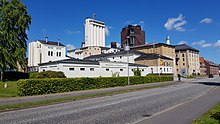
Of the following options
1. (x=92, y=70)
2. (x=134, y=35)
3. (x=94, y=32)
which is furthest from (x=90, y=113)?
(x=134, y=35)

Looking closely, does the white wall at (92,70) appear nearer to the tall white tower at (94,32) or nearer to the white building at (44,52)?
the white building at (44,52)

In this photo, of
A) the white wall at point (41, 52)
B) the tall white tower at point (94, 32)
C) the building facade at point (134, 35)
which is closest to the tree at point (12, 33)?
the white wall at point (41, 52)

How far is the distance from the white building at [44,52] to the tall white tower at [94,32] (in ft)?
63.7

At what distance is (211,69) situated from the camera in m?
148

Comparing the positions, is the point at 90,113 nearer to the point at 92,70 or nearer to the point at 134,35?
the point at 92,70

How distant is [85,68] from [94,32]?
5453 cm

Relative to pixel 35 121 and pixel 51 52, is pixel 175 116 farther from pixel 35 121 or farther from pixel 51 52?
pixel 51 52

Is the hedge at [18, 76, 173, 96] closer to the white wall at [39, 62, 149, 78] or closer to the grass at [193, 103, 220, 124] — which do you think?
the white wall at [39, 62, 149, 78]

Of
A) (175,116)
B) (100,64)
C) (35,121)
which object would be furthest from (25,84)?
(100,64)

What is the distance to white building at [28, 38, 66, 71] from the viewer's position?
7162 cm

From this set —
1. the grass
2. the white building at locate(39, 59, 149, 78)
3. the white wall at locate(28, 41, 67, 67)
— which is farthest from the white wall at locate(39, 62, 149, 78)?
the grass

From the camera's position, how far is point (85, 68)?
4256cm

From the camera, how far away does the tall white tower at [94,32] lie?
93.7 meters

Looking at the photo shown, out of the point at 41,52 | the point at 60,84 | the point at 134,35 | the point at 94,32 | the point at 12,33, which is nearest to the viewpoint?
the point at 60,84
